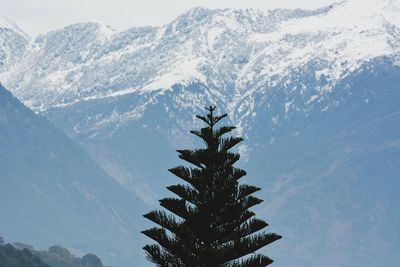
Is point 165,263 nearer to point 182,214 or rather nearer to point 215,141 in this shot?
point 182,214

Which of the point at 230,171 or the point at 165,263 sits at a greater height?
the point at 230,171

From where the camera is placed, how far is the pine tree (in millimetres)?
52188

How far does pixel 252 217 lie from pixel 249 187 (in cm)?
125

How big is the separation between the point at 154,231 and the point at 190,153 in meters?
3.63

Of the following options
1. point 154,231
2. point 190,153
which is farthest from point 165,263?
point 190,153

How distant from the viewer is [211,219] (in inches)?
2090

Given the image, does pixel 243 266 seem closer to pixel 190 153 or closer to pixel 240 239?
pixel 240 239

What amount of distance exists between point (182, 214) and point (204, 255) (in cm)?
189

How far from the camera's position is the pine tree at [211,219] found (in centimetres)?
5219

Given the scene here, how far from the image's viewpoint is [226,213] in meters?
52.7

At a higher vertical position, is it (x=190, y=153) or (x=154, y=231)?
(x=190, y=153)

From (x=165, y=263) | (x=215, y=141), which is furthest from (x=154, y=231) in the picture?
(x=215, y=141)

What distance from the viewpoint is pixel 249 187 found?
5253cm

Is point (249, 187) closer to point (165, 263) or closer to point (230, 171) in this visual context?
→ point (230, 171)
